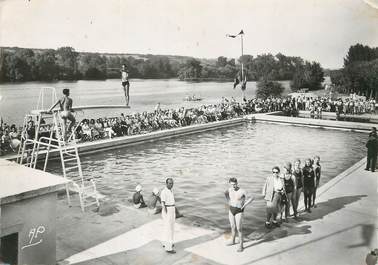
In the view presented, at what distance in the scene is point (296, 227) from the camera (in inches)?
299

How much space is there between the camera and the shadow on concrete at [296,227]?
713 cm

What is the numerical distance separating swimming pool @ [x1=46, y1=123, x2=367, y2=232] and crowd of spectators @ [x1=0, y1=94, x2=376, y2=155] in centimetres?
124

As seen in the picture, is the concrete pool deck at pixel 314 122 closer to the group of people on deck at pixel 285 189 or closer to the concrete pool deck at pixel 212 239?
the group of people on deck at pixel 285 189

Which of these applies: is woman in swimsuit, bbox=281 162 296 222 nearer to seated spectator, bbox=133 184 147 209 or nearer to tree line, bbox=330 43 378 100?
tree line, bbox=330 43 378 100

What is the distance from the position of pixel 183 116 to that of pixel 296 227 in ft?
42.6

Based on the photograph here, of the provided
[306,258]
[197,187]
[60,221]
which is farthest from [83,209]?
[306,258]

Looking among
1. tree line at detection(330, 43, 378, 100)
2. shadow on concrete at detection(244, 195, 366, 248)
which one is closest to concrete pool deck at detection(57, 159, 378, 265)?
shadow on concrete at detection(244, 195, 366, 248)

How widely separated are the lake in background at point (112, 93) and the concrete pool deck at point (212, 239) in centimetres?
799

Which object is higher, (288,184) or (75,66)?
(75,66)

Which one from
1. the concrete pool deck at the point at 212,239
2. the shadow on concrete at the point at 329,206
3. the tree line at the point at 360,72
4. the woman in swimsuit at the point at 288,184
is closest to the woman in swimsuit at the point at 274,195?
Answer: the woman in swimsuit at the point at 288,184

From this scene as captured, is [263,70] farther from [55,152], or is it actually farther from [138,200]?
[138,200]

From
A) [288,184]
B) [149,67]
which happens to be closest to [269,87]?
[149,67]

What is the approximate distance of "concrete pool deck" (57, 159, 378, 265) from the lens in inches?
249

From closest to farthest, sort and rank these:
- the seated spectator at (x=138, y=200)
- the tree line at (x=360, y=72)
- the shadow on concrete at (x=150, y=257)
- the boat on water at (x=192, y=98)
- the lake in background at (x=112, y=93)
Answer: the shadow on concrete at (x=150, y=257) → the tree line at (x=360, y=72) → the seated spectator at (x=138, y=200) → the lake in background at (x=112, y=93) → the boat on water at (x=192, y=98)
